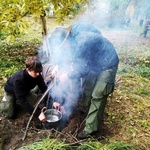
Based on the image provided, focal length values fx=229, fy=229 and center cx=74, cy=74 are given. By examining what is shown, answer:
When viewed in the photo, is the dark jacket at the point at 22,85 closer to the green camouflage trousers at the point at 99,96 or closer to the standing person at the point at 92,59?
the standing person at the point at 92,59

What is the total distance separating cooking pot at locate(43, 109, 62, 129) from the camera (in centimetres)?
381

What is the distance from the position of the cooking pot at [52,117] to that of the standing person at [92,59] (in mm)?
443

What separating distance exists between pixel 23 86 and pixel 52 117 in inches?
29.0

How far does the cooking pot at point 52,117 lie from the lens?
3.81 meters

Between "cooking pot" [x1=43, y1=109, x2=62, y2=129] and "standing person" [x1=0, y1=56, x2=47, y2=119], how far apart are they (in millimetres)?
300

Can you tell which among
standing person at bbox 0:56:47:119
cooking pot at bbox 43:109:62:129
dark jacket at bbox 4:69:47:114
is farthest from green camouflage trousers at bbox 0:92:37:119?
cooking pot at bbox 43:109:62:129

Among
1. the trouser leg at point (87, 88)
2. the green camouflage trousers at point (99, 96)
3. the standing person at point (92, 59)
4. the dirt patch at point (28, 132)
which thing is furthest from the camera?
the trouser leg at point (87, 88)

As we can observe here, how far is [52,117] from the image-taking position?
13.1 ft

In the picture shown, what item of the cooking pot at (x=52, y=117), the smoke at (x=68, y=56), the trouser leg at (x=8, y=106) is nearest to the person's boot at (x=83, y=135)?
the cooking pot at (x=52, y=117)

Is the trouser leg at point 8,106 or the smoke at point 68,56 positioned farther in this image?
the trouser leg at point 8,106

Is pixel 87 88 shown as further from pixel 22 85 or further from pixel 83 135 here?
pixel 22 85

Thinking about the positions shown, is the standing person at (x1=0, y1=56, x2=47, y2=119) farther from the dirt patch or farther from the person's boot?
the person's boot

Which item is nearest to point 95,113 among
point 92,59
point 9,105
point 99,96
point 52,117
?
point 99,96

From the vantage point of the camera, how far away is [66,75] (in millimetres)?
4531
